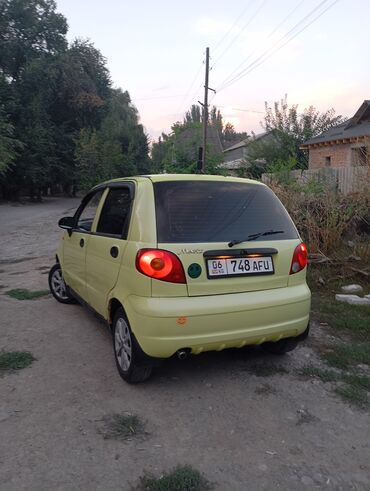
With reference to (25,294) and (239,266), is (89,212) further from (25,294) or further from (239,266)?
(239,266)

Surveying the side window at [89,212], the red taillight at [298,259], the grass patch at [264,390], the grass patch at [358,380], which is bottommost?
the grass patch at [358,380]

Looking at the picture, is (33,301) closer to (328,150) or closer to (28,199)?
(328,150)

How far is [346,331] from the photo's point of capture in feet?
15.2

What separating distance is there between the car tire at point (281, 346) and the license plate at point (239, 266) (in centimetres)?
82

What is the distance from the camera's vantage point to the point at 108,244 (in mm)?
3656

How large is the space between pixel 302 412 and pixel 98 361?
1.85 meters

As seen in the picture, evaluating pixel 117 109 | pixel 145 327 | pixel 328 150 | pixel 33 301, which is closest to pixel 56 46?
pixel 117 109

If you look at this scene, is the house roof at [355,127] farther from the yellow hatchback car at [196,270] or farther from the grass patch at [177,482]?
the grass patch at [177,482]

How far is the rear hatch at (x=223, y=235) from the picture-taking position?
3061 mm

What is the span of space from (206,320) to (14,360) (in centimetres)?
194

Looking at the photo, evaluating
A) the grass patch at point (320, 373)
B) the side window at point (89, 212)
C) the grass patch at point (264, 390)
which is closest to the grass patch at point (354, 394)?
the grass patch at point (320, 373)

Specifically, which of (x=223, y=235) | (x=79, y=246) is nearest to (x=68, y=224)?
(x=79, y=246)

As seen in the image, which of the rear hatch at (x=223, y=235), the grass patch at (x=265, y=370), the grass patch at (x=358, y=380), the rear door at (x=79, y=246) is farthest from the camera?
the rear door at (x=79, y=246)

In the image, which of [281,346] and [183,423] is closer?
[183,423]
